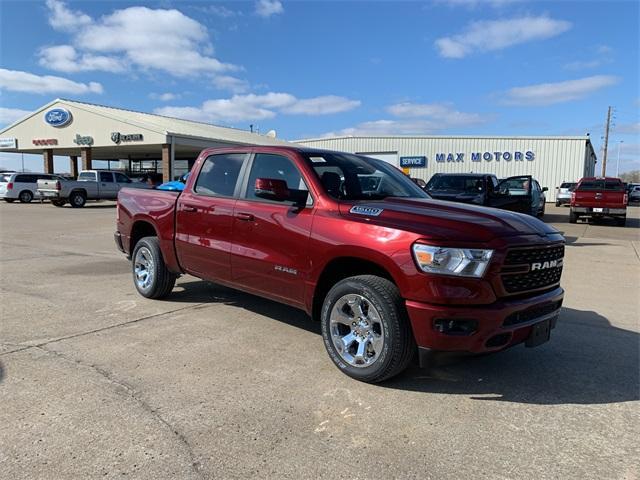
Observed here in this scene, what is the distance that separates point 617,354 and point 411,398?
95.4 inches

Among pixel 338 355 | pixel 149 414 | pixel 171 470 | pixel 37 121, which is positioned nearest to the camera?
pixel 171 470

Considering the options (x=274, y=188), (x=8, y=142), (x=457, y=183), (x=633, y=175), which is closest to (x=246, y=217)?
(x=274, y=188)

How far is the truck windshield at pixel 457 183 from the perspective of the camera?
14191mm

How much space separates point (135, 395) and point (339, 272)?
1849mm

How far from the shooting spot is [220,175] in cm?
553

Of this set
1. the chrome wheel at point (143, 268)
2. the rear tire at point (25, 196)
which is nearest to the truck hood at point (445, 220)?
the chrome wheel at point (143, 268)

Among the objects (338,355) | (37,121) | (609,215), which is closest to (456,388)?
(338,355)

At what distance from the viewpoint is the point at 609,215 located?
19406mm

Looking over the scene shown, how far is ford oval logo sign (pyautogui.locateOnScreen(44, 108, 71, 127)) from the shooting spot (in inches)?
1374

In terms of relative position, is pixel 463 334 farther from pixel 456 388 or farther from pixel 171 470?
pixel 171 470

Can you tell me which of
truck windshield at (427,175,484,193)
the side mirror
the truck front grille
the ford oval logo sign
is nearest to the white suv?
the ford oval logo sign

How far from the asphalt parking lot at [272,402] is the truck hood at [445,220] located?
48.5 inches

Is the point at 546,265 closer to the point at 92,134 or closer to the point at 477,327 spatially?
the point at 477,327

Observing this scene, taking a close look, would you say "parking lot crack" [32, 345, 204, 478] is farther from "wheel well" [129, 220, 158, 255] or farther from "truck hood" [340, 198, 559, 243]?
"wheel well" [129, 220, 158, 255]
